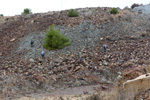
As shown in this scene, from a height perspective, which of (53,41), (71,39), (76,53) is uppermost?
(53,41)

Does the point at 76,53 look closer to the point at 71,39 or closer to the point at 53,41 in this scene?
the point at 53,41

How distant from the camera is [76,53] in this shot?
68.3 ft

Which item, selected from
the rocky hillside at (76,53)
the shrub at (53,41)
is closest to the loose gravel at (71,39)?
the rocky hillside at (76,53)

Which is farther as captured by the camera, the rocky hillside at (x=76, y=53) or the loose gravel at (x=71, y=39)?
the loose gravel at (x=71, y=39)

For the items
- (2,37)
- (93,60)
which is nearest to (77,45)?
(93,60)

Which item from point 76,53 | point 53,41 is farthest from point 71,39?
point 76,53

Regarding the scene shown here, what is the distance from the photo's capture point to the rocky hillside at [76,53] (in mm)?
17094

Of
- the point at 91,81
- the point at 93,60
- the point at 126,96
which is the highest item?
the point at 126,96

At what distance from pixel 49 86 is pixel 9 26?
1541 centimetres

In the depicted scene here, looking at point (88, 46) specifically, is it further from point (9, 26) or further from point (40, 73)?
point (9, 26)

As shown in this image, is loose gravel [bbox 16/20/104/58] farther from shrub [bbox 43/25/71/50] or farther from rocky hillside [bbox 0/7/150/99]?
shrub [bbox 43/25/71/50]

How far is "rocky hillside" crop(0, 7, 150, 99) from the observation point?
17.1 meters

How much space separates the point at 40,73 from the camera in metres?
17.9

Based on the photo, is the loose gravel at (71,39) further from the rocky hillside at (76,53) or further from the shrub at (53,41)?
the shrub at (53,41)
